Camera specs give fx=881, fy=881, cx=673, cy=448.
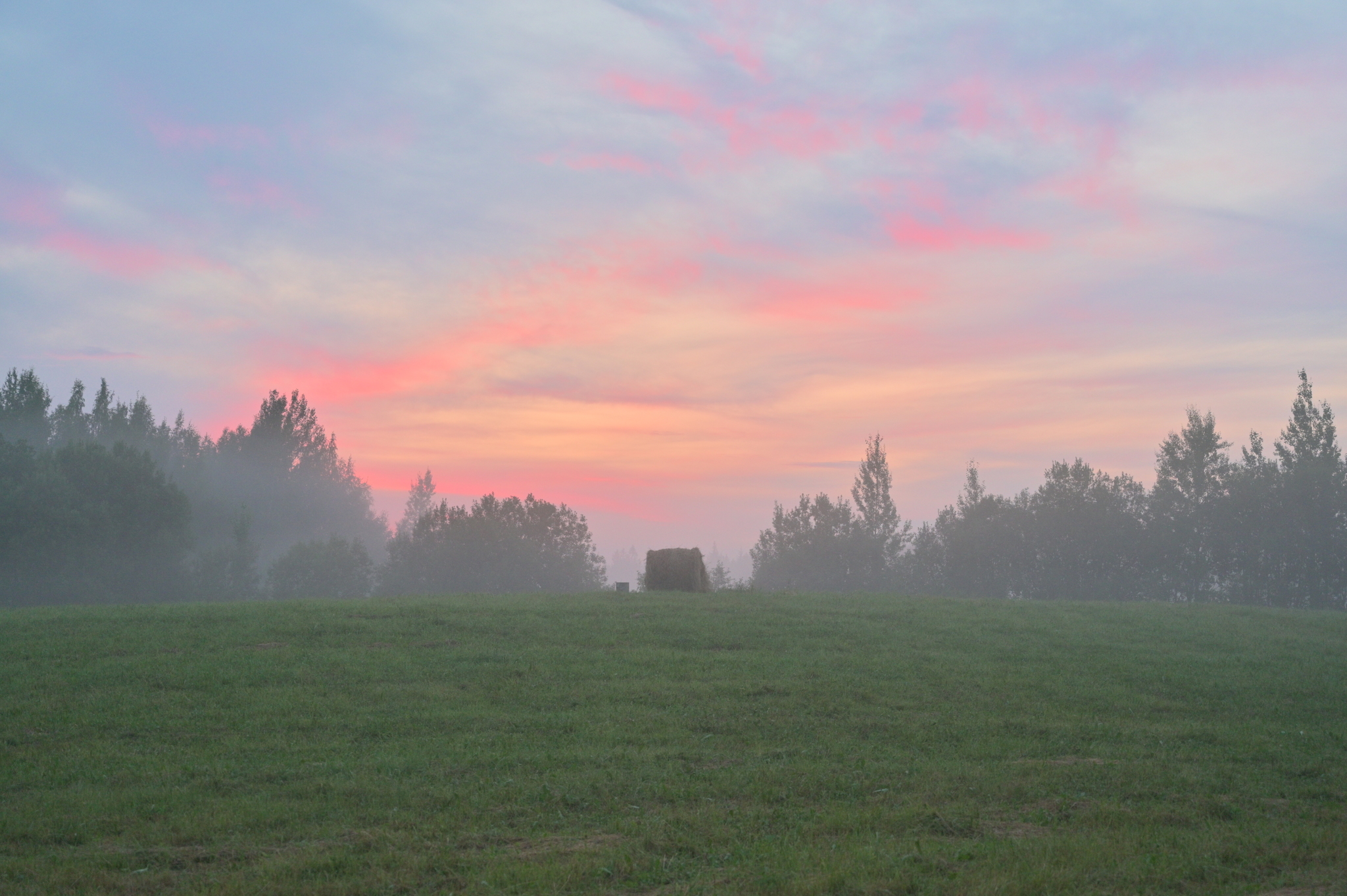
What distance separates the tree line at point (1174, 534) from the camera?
6394 centimetres

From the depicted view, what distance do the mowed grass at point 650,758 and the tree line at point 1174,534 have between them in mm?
44533

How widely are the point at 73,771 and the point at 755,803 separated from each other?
10361 millimetres

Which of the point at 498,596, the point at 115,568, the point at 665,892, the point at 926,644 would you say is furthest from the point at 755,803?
the point at 115,568

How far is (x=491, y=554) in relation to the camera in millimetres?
89500

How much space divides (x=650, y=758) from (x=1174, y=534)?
65.8 meters

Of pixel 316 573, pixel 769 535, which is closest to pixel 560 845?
pixel 316 573

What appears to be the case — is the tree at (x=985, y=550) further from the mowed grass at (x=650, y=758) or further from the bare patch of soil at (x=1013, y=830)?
the bare patch of soil at (x=1013, y=830)

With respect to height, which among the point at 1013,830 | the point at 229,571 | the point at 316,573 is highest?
the point at 229,571

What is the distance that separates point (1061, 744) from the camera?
51.0 feet

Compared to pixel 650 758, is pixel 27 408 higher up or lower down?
higher up

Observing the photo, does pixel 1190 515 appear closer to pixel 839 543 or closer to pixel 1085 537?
pixel 1085 537

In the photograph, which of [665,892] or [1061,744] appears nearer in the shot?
[665,892]

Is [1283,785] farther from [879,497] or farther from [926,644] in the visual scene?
[879,497]

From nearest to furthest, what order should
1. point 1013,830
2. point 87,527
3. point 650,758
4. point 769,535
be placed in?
point 1013,830 → point 650,758 → point 87,527 → point 769,535
